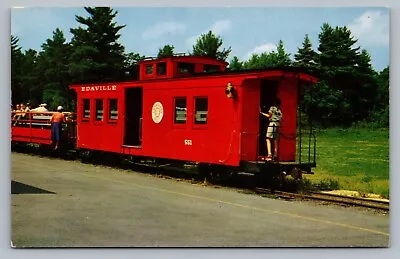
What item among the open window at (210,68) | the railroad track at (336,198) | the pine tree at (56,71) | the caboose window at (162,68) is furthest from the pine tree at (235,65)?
the pine tree at (56,71)

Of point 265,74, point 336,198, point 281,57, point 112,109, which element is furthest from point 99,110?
point 336,198

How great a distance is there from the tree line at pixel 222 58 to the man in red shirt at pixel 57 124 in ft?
0.52

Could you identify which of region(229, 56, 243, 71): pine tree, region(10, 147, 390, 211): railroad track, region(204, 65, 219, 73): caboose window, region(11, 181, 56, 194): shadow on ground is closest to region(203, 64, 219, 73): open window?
region(204, 65, 219, 73): caboose window

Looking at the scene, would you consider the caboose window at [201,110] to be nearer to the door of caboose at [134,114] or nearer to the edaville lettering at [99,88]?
the door of caboose at [134,114]

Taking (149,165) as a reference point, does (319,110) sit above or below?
above

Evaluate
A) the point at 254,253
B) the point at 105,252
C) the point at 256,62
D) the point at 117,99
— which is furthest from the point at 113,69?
the point at 254,253

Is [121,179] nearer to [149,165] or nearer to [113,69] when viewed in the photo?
[149,165]

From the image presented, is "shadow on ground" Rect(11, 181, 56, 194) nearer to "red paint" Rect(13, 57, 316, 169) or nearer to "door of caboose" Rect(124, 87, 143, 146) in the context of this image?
"red paint" Rect(13, 57, 316, 169)

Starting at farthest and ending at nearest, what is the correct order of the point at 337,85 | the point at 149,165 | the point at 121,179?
1. the point at 149,165
2. the point at 121,179
3. the point at 337,85

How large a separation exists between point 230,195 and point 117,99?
1.58m

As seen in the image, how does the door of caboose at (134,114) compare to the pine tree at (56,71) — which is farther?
the door of caboose at (134,114)

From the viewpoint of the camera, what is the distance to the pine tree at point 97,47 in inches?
208

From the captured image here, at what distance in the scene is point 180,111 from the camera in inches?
244

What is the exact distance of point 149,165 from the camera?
20.8 feet
